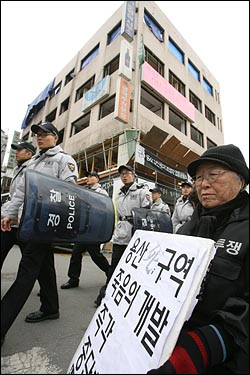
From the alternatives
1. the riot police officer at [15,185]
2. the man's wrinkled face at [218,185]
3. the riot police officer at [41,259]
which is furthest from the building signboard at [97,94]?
the man's wrinkled face at [218,185]

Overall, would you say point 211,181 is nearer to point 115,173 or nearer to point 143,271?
point 143,271

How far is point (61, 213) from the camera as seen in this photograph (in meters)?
1.50

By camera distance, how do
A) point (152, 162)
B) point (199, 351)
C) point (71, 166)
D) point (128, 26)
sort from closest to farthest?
point (199, 351)
point (71, 166)
point (152, 162)
point (128, 26)

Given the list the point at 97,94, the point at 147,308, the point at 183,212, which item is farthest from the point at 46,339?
the point at 97,94

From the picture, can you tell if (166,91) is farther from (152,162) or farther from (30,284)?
(30,284)

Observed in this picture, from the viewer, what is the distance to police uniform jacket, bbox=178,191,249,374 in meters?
0.68

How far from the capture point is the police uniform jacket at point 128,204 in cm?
279

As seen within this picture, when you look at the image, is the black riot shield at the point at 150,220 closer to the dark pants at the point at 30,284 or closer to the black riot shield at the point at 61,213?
the black riot shield at the point at 61,213

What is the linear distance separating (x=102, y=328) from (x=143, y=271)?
0.32 meters

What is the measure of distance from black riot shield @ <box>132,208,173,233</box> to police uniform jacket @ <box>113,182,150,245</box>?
0.12 m

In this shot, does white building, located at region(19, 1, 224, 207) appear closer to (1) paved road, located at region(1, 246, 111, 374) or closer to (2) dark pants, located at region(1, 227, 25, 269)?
(1) paved road, located at region(1, 246, 111, 374)

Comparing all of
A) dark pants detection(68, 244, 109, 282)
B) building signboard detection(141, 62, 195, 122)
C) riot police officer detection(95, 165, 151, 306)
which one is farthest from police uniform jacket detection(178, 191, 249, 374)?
building signboard detection(141, 62, 195, 122)

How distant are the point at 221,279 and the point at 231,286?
39mm

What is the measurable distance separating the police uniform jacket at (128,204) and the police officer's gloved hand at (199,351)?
2.02m
